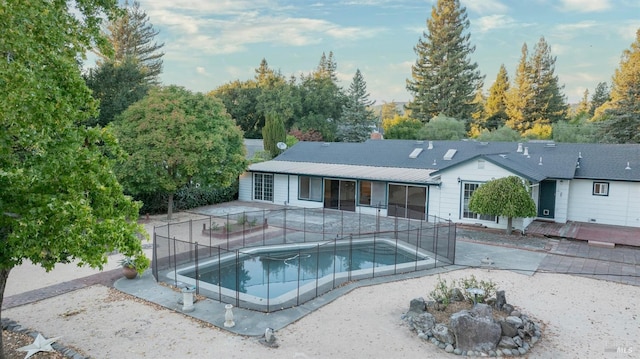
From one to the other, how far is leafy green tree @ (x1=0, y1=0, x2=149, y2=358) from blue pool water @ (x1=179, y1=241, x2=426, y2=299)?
16.5ft

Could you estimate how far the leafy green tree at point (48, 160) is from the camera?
5.56 m

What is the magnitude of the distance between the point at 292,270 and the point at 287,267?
11.5 inches

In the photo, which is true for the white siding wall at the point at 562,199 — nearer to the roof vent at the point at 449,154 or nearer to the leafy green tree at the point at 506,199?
the leafy green tree at the point at 506,199

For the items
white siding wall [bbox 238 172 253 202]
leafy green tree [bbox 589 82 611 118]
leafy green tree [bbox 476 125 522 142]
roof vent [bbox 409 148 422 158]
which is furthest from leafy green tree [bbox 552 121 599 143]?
white siding wall [bbox 238 172 253 202]

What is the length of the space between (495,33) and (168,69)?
3967 cm

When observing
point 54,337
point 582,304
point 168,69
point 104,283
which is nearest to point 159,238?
point 104,283

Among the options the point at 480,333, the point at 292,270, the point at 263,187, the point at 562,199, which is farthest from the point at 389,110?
the point at 480,333

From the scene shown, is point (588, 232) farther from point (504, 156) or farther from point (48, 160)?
point (48, 160)

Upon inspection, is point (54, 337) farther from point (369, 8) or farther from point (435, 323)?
point (369, 8)

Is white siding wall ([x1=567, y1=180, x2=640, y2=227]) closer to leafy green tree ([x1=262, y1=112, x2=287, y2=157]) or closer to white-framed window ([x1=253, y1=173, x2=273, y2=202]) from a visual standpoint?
white-framed window ([x1=253, y1=173, x2=273, y2=202])

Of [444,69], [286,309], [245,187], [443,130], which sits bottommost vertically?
[286,309]

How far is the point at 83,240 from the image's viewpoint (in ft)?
18.5

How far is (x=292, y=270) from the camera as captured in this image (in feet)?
44.9

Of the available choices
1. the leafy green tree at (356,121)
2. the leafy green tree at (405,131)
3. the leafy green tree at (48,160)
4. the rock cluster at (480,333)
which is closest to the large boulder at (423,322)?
the rock cluster at (480,333)
